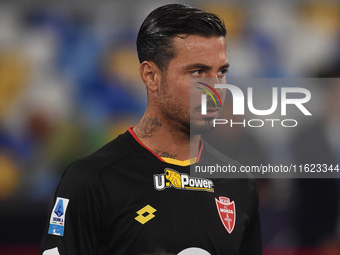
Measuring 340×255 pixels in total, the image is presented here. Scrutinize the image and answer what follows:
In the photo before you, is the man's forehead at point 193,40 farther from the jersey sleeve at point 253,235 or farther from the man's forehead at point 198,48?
the jersey sleeve at point 253,235

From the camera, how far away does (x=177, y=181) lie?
208cm

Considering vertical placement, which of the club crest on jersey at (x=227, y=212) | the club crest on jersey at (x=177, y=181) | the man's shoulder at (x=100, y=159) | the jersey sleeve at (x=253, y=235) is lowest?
the jersey sleeve at (x=253, y=235)

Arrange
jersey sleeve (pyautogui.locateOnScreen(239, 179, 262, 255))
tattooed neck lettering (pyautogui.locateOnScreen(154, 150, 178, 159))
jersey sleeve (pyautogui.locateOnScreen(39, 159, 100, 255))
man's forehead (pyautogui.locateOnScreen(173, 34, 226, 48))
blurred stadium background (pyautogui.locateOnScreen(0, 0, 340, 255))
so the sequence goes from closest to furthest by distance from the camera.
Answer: jersey sleeve (pyautogui.locateOnScreen(39, 159, 100, 255)) → man's forehead (pyautogui.locateOnScreen(173, 34, 226, 48)) → tattooed neck lettering (pyautogui.locateOnScreen(154, 150, 178, 159)) → jersey sleeve (pyautogui.locateOnScreen(239, 179, 262, 255)) → blurred stadium background (pyautogui.locateOnScreen(0, 0, 340, 255))

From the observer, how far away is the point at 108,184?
1.97 m

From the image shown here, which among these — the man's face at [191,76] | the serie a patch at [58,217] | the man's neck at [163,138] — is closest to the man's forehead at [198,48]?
the man's face at [191,76]

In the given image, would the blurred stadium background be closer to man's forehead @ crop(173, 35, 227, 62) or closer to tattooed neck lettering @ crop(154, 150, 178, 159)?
tattooed neck lettering @ crop(154, 150, 178, 159)

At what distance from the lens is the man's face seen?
1985 mm

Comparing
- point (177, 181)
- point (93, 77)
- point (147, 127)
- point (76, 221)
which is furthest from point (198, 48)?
point (93, 77)

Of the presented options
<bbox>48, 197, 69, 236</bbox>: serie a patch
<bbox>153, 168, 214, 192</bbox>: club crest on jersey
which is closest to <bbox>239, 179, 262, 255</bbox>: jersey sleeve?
<bbox>153, 168, 214, 192</bbox>: club crest on jersey

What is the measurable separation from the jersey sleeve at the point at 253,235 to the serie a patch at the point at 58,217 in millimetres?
839

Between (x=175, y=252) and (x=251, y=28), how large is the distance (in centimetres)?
385

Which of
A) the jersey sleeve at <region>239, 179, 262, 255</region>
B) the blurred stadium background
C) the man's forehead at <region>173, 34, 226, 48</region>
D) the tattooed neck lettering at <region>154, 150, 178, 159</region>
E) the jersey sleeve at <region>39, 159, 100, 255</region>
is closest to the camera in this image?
the jersey sleeve at <region>39, 159, 100, 255</region>

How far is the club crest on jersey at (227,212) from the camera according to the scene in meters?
2.10

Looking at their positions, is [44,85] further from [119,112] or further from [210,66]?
[210,66]
